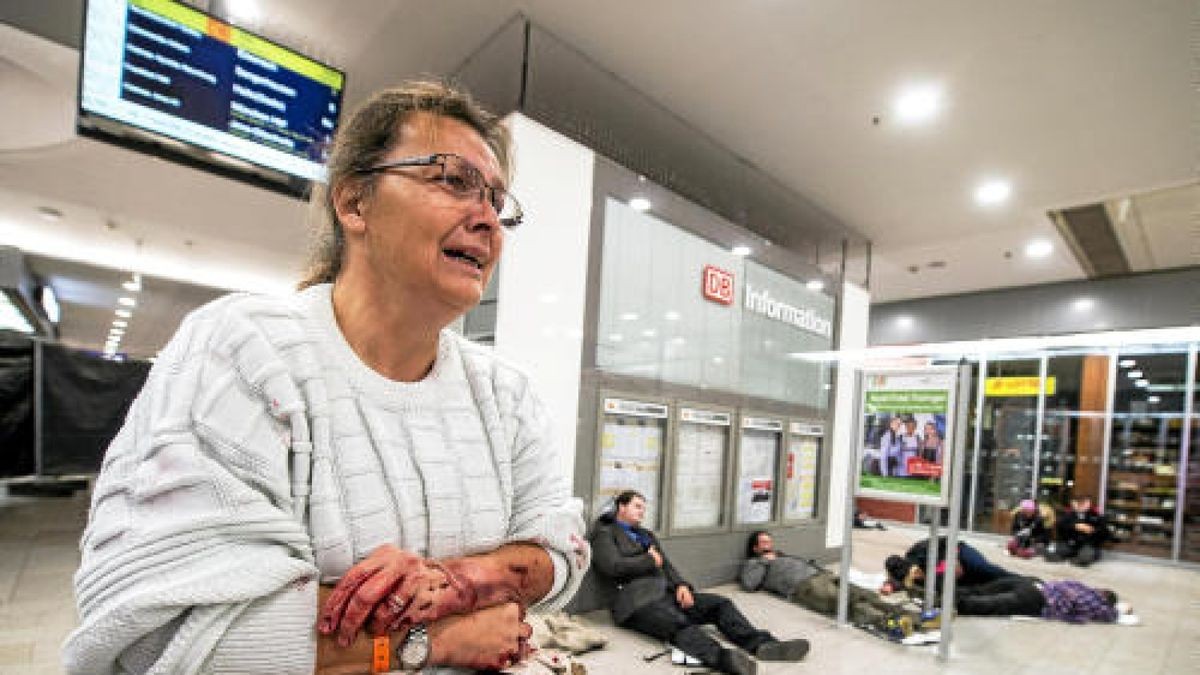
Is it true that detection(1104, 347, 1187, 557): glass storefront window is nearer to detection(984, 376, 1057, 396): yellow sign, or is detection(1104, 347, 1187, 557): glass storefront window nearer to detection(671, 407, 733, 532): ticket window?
detection(984, 376, 1057, 396): yellow sign

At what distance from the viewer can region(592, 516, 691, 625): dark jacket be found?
145 inches

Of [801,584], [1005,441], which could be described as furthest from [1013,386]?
[801,584]

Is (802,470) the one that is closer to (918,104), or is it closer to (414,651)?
(918,104)

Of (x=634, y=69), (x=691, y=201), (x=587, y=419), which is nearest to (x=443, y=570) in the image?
(x=587, y=419)

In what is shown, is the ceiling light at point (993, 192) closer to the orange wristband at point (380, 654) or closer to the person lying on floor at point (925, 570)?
the person lying on floor at point (925, 570)

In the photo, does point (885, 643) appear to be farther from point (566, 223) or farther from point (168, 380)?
point (168, 380)

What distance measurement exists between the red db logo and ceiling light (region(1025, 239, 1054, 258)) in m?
4.03

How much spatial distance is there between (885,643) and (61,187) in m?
7.60

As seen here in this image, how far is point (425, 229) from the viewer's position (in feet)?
3.43

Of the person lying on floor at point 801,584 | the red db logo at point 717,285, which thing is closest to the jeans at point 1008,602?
the person lying on floor at point 801,584

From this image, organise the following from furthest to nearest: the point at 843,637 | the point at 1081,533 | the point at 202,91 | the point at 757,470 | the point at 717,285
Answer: the point at 1081,533 → the point at 757,470 → the point at 717,285 → the point at 843,637 → the point at 202,91

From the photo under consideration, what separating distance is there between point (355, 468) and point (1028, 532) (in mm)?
8536

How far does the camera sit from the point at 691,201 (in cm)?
498

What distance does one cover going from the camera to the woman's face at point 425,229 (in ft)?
3.40
